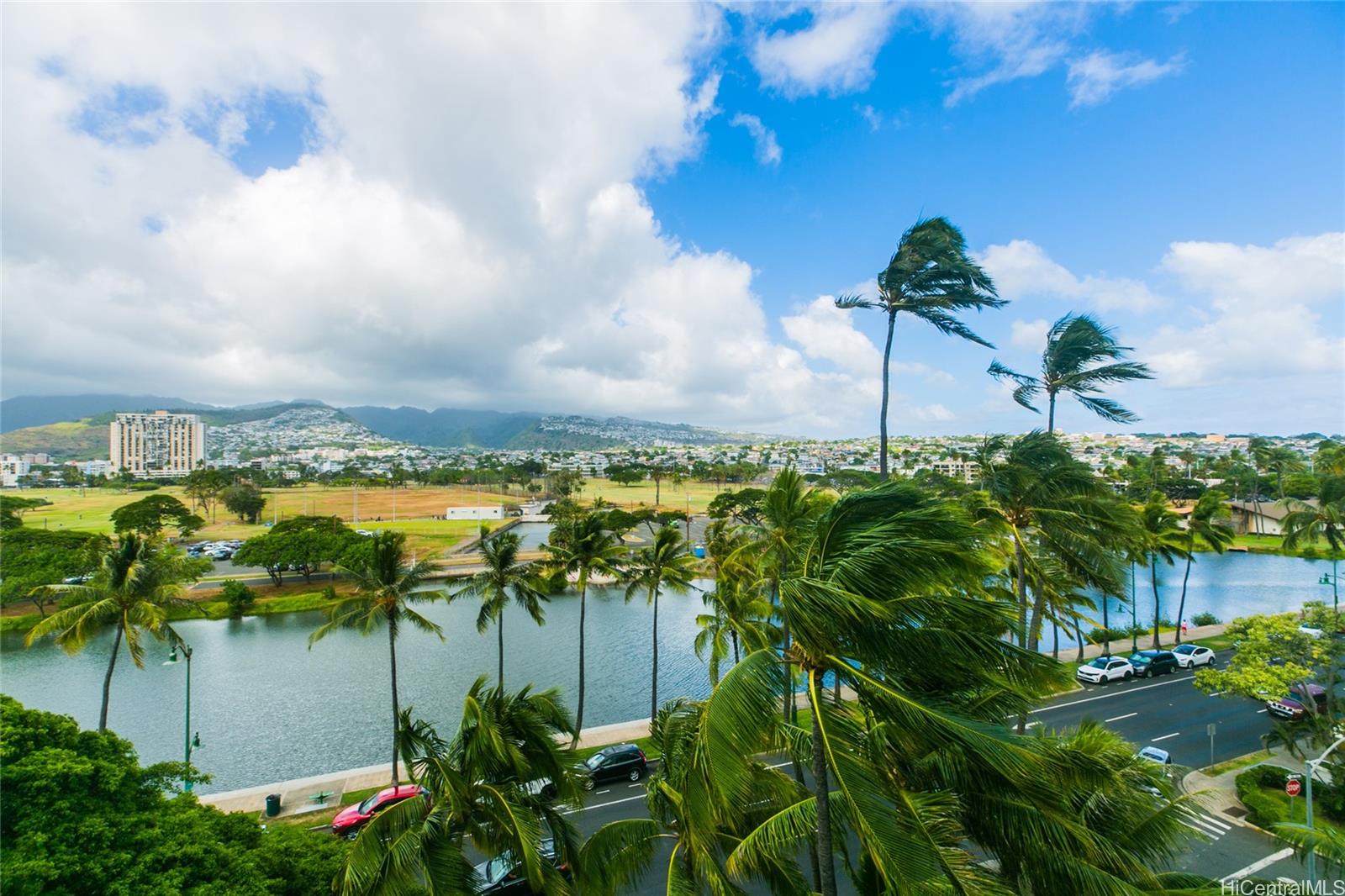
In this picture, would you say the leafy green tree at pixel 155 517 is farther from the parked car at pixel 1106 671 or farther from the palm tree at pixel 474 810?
the parked car at pixel 1106 671

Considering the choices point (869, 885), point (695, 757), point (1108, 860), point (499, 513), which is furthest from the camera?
point (499, 513)

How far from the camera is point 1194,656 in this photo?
26.8 metres

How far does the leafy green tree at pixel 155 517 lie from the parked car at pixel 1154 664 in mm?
74082

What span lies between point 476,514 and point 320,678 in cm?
6086

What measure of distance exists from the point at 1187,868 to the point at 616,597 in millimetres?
39956

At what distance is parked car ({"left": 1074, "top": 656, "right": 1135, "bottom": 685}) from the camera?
984 inches

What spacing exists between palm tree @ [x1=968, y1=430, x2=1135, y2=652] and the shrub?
47468 millimetres

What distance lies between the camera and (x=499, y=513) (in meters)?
91.6

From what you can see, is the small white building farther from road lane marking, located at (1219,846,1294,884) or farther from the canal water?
road lane marking, located at (1219,846,1294,884)

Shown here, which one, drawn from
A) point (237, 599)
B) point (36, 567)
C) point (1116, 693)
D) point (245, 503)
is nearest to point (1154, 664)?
point (1116, 693)

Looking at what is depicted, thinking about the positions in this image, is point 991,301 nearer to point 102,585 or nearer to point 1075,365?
point 1075,365

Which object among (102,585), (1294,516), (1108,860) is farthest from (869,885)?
(1294,516)

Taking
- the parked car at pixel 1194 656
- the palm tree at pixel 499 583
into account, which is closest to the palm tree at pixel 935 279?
the palm tree at pixel 499 583

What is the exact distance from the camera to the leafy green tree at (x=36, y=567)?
38344 millimetres
